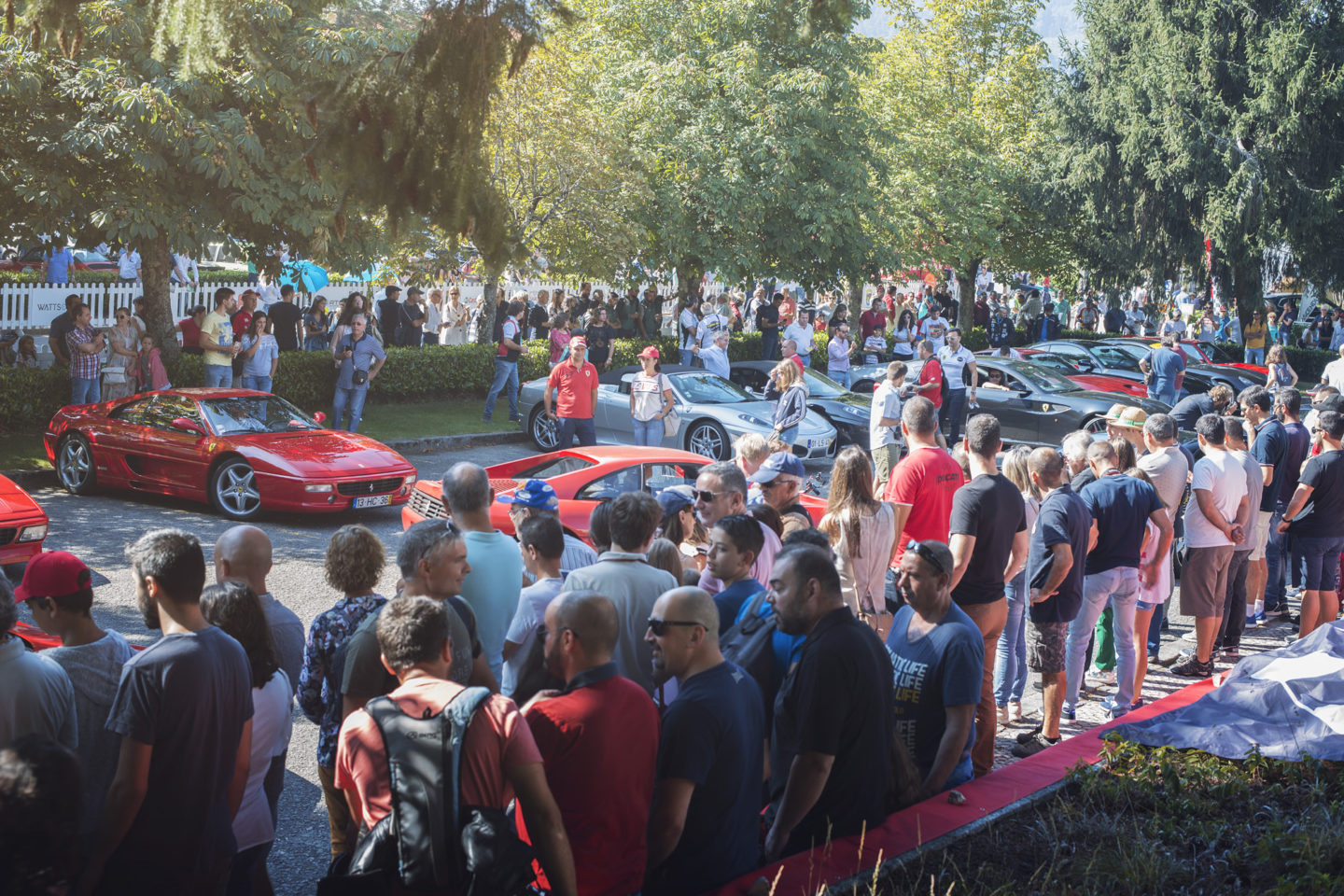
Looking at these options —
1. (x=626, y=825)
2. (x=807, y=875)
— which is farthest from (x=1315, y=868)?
(x=626, y=825)

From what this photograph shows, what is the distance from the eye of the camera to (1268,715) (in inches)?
230

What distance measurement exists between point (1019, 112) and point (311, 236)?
27836mm

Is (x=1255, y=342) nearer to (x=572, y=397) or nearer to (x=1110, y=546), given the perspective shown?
(x=572, y=397)

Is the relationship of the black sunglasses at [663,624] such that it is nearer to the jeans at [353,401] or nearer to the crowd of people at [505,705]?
the crowd of people at [505,705]

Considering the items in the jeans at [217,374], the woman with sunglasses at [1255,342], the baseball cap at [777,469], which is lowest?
the jeans at [217,374]

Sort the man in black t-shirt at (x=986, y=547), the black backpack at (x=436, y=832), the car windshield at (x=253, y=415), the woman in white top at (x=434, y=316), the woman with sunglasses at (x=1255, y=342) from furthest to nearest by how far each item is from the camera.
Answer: the woman with sunglasses at (x=1255, y=342) → the woman in white top at (x=434, y=316) → the car windshield at (x=253, y=415) → the man in black t-shirt at (x=986, y=547) → the black backpack at (x=436, y=832)

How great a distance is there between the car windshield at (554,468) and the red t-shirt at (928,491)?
3996mm

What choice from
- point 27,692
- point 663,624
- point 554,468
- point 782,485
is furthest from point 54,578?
point 554,468

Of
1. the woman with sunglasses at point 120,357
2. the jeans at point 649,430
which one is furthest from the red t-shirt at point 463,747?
the woman with sunglasses at point 120,357

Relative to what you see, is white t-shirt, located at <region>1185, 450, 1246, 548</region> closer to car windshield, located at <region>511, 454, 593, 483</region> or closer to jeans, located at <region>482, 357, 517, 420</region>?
car windshield, located at <region>511, 454, 593, 483</region>

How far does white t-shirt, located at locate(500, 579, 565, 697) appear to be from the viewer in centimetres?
480

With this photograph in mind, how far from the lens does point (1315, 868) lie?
4.38m

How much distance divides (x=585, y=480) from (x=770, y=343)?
16291 mm

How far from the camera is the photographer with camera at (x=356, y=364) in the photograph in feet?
53.1
